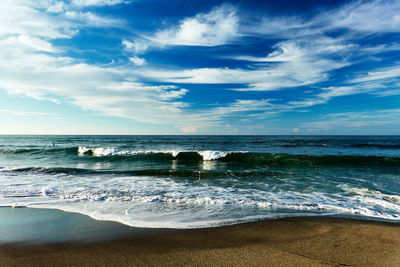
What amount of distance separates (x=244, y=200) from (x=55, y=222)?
183 inches

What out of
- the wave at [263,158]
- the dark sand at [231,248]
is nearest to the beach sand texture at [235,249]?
the dark sand at [231,248]

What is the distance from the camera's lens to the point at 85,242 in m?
3.61

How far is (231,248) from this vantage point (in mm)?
3318

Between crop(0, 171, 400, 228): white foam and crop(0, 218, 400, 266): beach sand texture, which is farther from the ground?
crop(0, 218, 400, 266): beach sand texture

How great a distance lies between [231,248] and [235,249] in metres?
0.06

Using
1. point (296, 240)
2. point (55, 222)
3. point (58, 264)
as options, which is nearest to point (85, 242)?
point (58, 264)

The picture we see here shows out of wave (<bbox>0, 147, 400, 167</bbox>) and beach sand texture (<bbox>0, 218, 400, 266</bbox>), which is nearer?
beach sand texture (<bbox>0, 218, 400, 266</bbox>)

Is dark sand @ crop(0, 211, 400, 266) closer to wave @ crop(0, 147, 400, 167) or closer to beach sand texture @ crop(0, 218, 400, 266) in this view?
beach sand texture @ crop(0, 218, 400, 266)

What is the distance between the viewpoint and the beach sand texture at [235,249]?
296cm

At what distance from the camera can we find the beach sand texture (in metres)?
2.96

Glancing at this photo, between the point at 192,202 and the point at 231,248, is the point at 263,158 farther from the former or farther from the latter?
Result: the point at 231,248

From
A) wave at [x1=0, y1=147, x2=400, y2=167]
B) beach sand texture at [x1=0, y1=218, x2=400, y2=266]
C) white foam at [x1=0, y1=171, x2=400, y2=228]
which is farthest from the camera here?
wave at [x1=0, y1=147, x2=400, y2=167]

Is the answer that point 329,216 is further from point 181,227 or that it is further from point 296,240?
point 181,227

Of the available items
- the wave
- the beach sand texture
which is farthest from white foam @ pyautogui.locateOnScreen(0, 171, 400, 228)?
the wave
